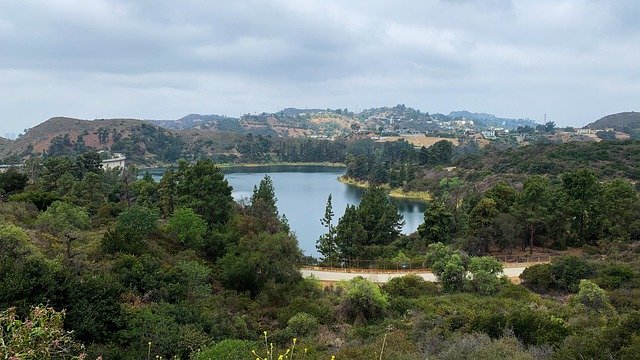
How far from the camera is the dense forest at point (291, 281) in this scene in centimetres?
796

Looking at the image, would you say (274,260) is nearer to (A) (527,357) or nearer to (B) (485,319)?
(B) (485,319)

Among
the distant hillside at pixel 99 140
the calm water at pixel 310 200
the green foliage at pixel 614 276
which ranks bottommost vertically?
the calm water at pixel 310 200

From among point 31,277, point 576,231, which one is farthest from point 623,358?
point 576,231

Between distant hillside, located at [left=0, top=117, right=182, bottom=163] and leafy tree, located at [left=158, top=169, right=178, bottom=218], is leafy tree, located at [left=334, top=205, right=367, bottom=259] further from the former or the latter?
distant hillside, located at [left=0, top=117, right=182, bottom=163]

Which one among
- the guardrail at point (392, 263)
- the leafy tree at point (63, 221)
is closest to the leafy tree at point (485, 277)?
the guardrail at point (392, 263)

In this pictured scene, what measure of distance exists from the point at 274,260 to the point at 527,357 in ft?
30.5

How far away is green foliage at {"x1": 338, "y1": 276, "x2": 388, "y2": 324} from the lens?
1246 centimetres

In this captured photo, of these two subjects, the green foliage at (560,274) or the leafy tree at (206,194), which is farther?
the leafy tree at (206,194)

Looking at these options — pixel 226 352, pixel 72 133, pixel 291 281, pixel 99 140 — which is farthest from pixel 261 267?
pixel 72 133

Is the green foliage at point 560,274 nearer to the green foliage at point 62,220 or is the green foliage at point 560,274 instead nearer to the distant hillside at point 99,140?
the green foliage at point 62,220

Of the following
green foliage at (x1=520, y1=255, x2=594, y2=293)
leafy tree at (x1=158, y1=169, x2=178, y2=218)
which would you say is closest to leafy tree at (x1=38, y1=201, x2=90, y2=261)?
leafy tree at (x1=158, y1=169, x2=178, y2=218)

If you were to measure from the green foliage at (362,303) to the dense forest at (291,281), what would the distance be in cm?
4

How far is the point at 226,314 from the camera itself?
11.4 metres

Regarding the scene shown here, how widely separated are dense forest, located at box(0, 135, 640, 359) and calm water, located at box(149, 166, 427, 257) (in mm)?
8143
